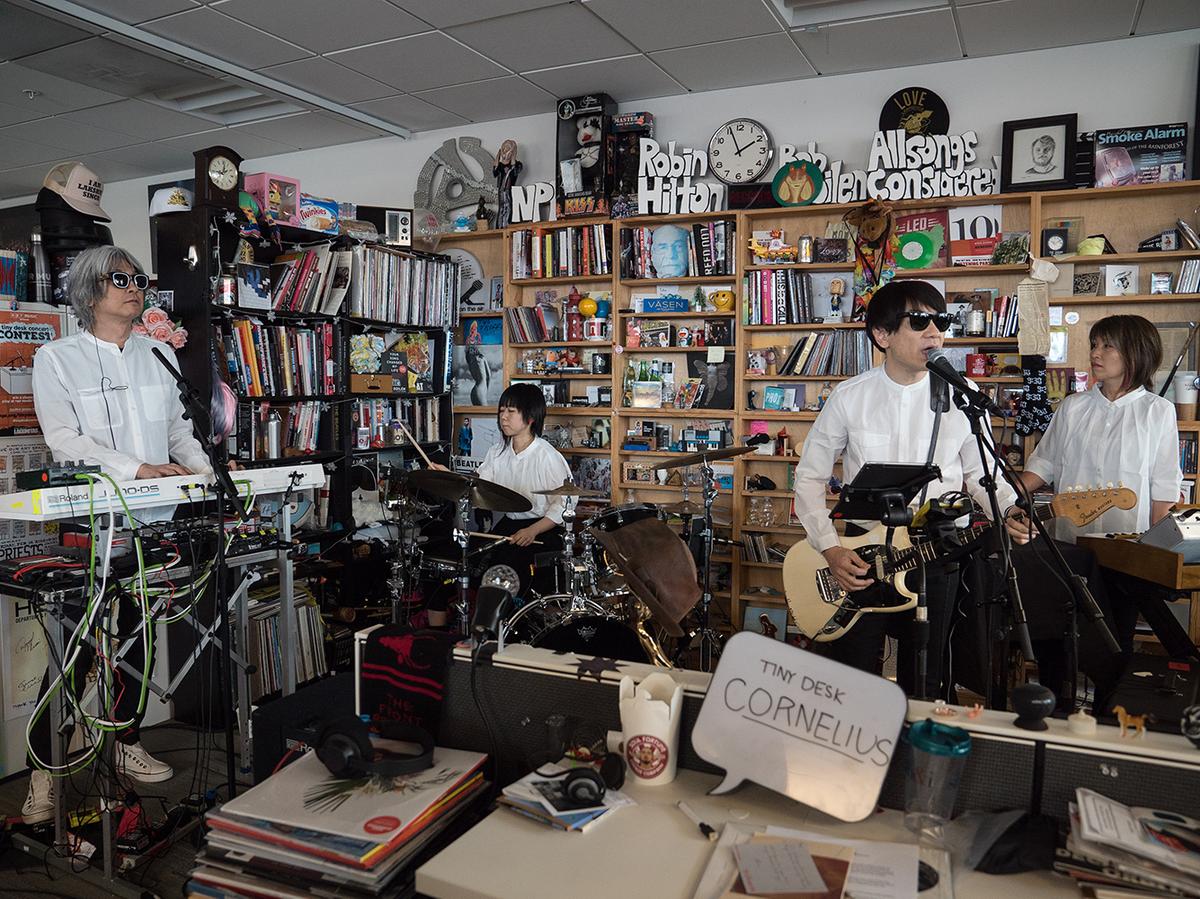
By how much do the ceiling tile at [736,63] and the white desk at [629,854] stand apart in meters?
3.74

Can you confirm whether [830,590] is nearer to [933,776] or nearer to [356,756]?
[933,776]

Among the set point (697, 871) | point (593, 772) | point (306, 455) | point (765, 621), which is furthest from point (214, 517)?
point (765, 621)

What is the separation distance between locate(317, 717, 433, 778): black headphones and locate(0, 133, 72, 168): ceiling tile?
234 inches

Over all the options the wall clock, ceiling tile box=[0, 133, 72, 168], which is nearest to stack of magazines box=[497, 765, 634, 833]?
the wall clock

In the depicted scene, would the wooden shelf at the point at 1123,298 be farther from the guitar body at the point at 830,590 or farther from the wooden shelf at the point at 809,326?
the guitar body at the point at 830,590

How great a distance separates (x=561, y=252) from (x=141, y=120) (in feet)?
9.36

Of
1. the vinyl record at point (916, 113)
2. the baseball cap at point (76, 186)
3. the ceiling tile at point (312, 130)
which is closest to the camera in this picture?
the baseball cap at point (76, 186)

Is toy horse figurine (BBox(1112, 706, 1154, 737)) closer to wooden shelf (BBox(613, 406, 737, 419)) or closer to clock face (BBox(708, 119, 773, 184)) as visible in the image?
wooden shelf (BBox(613, 406, 737, 419))

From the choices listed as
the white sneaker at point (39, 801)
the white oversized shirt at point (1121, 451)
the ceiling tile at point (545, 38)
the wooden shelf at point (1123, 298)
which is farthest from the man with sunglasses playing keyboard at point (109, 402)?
the wooden shelf at point (1123, 298)

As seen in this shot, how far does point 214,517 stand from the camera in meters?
2.88

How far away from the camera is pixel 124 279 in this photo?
2.74 meters

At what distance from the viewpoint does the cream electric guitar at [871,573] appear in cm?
232

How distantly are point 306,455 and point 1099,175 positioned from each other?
13.1 feet

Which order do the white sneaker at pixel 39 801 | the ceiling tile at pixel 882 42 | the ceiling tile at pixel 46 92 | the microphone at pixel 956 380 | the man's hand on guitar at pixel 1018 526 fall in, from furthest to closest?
the ceiling tile at pixel 46 92 → the ceiling tile at pixel 882 42 → the white sneaker at pixel 39 801 → the man's hand on guitar at pixel 1018 526 → the microphone at pixel 956 380
